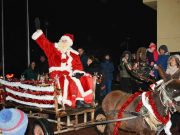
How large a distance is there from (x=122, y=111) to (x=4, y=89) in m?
3.56

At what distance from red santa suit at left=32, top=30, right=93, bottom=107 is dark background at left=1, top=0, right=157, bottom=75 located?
28.8 m

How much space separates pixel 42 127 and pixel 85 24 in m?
34.5

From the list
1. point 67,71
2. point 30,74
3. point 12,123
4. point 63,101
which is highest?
point 67,71

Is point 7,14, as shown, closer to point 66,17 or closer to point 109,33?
point 66,17

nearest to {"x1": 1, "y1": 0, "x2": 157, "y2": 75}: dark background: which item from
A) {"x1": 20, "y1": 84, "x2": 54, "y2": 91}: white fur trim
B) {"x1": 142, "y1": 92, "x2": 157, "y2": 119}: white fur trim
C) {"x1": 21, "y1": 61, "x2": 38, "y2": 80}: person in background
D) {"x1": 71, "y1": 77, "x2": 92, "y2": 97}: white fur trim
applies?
{"x1": 21, "y1": 61, "x2": 38, "y2": 80}: person in background

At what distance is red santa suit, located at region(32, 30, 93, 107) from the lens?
6691mm

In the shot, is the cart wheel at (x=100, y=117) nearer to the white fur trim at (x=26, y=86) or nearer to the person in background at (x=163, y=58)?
the white fur trim at (x=26, y=86)

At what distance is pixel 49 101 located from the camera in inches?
257

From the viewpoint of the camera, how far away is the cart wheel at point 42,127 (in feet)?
19.7

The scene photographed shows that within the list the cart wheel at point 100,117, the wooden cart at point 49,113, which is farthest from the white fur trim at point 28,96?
the cart wheel at point 100,117

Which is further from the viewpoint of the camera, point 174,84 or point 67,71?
point 67,71

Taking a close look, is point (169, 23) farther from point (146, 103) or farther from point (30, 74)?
point (146, 103)

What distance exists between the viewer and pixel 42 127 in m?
6.07

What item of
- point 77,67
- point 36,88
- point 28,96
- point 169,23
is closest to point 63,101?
point 36,88
